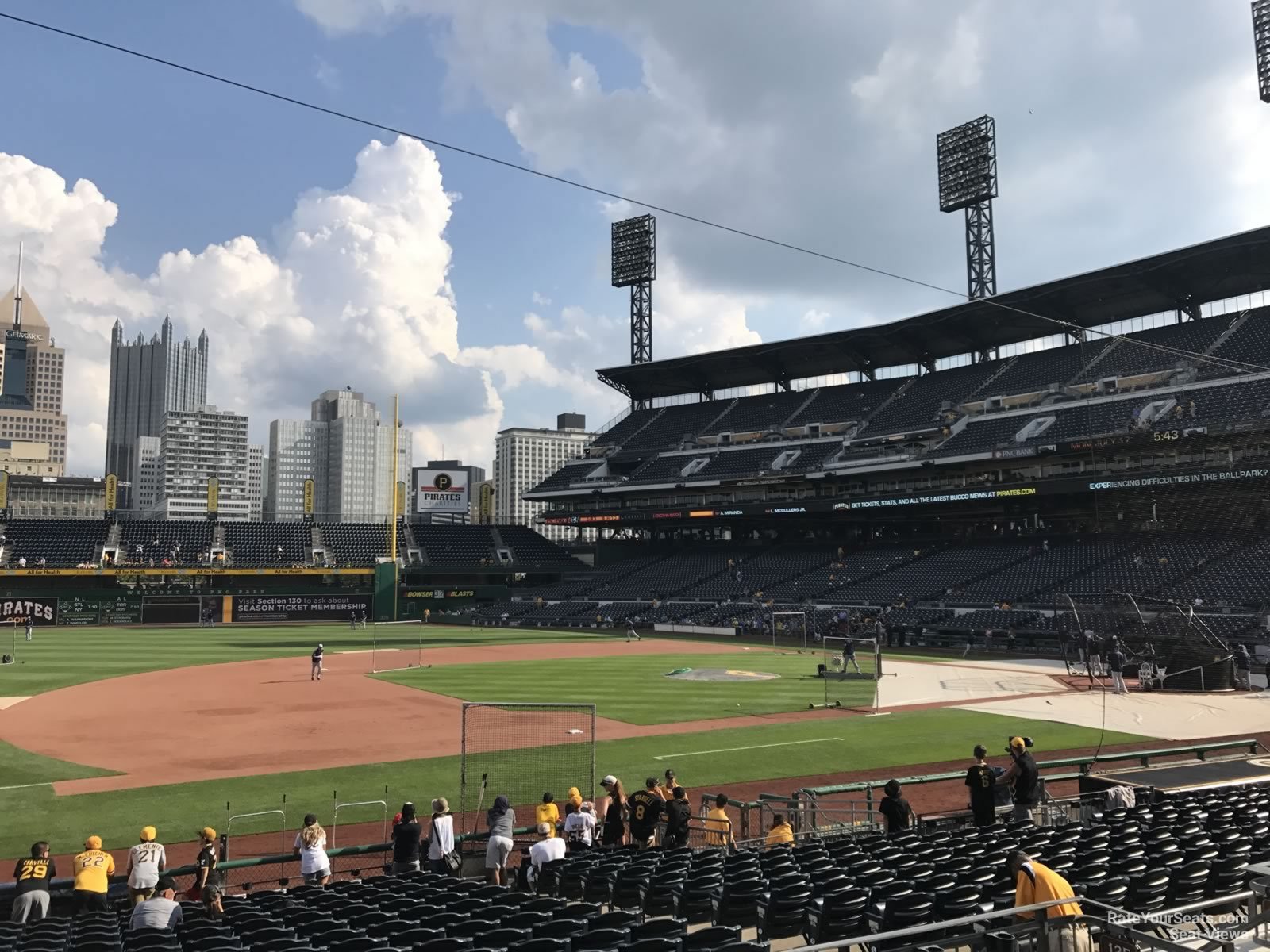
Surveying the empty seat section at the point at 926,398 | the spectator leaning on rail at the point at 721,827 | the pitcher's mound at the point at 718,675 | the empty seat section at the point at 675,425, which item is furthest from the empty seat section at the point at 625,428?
the spectator leaning on rail at the point at 721,827

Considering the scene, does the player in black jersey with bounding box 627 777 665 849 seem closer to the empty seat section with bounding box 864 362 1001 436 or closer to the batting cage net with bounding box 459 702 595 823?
the batting cage net with bounding box 459 702 595 823

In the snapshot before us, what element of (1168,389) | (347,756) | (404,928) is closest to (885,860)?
(404,928)

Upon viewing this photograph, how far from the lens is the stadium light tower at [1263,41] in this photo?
4834 cm

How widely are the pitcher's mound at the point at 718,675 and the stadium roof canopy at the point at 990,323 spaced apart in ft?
67.5

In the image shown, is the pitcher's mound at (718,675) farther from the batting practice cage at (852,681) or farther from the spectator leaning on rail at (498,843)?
the spectator leaning on rail at (498,843)

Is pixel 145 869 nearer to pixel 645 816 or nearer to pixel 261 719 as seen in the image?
pixel 645 816

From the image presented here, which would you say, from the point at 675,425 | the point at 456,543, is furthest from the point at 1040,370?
the point at 456,543

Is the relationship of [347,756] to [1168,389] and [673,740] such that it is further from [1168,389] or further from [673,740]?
[1168,389]

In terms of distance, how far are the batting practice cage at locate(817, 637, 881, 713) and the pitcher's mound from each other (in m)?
2.55

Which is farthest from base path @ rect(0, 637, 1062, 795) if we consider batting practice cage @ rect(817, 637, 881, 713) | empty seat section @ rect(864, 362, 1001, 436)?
empty seat section @ rect(864, 362, 1001, 436)

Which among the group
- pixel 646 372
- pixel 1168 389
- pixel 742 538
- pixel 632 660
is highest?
pixel 646 372

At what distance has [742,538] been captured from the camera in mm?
79250

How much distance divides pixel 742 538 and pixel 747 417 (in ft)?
39.1

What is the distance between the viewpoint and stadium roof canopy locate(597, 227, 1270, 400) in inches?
2169
